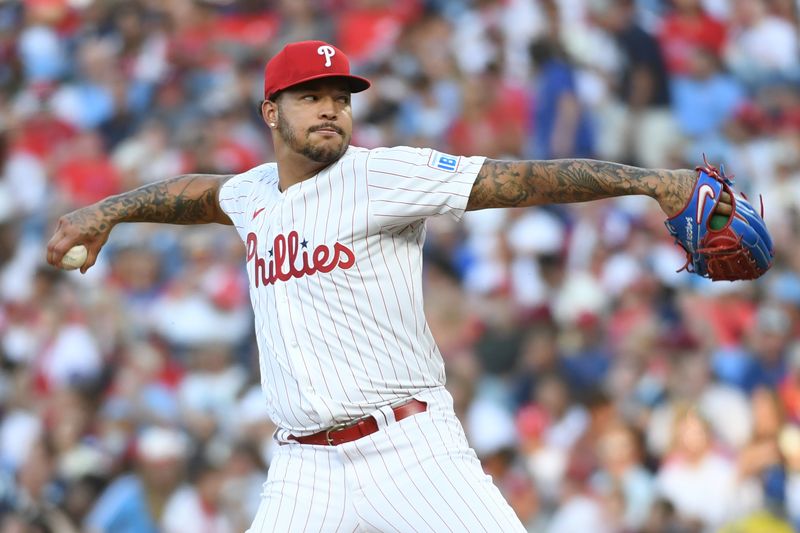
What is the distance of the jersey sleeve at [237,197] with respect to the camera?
4.29m

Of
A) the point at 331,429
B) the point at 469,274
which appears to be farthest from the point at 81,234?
the point at 469,274

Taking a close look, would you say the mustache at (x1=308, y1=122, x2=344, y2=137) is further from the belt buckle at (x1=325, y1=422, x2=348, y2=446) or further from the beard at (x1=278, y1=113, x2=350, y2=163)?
the belt buckle at (x1=325, y1=422, x2=348, y2=446)

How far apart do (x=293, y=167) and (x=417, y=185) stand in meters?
0.48

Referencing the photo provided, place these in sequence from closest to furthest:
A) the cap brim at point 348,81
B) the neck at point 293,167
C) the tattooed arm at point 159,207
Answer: the cap brim at point 348,81, the neck at point 293,167, the tattooed arm at point 159,207

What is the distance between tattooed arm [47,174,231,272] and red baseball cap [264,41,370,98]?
587 millimetres

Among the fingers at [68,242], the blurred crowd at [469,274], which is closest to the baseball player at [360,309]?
the fingers at [68,242]

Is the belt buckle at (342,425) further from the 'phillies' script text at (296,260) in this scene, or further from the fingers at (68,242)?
the fingers at (68,242)

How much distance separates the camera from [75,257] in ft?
13.9

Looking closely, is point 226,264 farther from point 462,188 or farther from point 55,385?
point 462,188

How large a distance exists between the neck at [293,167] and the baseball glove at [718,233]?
1118 mm

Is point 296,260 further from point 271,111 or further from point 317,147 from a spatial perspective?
point 271,111

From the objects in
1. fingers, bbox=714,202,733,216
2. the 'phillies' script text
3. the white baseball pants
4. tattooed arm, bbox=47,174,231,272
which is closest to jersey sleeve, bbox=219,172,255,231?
tattooed arm, bbox=47,174,231,272

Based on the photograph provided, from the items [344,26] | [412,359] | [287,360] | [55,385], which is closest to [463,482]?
[412,359]

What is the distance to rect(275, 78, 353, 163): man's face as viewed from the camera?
402 centimetres
